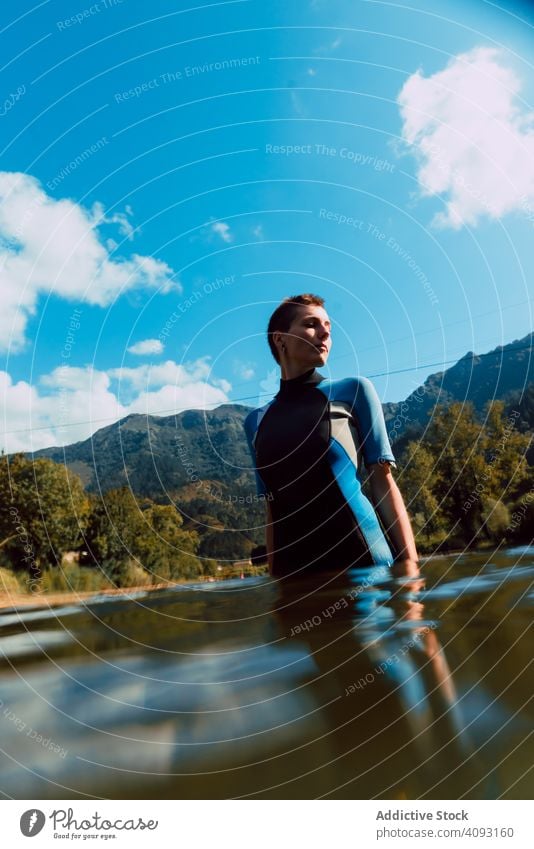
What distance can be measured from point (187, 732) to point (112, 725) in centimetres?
15

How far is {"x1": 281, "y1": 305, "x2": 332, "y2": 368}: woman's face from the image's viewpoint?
72.4 inches

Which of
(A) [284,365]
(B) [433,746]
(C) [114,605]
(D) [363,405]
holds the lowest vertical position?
(C) [114,605]

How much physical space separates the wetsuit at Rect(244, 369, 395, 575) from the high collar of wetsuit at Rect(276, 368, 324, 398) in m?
0.02

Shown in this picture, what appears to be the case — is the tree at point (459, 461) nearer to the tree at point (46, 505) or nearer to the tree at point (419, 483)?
the tree at point (419, 483)

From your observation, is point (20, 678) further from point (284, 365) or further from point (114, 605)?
point (284, 365)

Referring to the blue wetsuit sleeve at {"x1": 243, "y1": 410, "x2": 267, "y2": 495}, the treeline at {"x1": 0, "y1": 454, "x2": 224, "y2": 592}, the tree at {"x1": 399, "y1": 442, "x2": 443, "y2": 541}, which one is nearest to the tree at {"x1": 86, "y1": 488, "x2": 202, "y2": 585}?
the treeline at {"x1": 0, "y1": 454, "x2": 224, "y2": 592}

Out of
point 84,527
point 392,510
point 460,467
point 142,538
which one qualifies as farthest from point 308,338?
point 142,538

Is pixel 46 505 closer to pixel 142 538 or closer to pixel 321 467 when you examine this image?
pixel 142 538

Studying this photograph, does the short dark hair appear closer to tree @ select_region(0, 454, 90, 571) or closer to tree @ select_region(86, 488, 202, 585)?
tree @ select_region(86, 488, 202, 585)

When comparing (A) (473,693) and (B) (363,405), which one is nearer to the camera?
(A) (473,693)

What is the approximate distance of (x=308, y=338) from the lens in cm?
183

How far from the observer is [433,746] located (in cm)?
56

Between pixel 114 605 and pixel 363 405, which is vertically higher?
pixel 363 405
